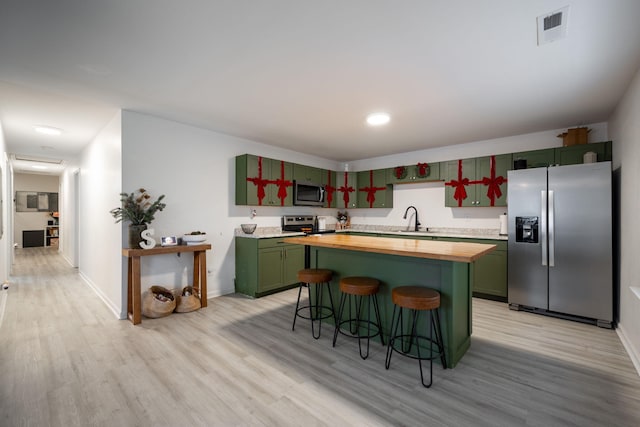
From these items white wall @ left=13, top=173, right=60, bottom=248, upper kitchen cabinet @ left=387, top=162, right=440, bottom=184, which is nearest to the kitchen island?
upper kitchen cabinet @ left=387, top=162, right=440, bottom=184

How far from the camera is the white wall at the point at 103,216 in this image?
12.0 ft

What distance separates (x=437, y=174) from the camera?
5.18 meters

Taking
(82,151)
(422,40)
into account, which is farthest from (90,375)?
(82,151)

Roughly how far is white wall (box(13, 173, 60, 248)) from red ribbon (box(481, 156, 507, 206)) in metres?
13.5

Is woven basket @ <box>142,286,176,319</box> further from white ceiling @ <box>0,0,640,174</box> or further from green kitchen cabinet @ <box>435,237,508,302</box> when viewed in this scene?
green kitchen cabinet @ <box>435,237,508,302</box>

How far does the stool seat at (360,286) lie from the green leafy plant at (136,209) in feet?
7.97

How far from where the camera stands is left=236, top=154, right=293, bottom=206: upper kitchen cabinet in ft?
15.0

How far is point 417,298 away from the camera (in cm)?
219

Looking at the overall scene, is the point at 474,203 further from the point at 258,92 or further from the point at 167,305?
the point at 167,305

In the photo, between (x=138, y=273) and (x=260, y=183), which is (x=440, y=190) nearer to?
(x=260, y=183)

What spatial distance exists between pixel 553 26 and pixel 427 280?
2.00 m

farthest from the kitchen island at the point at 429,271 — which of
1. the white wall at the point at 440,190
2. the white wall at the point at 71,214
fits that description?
the white wall at the point at 71,214

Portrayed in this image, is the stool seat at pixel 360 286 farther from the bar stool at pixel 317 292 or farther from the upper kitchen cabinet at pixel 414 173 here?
the upper kitchen cabinet at pixel 414 173

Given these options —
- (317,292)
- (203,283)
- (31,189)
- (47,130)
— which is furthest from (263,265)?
(31,189)
